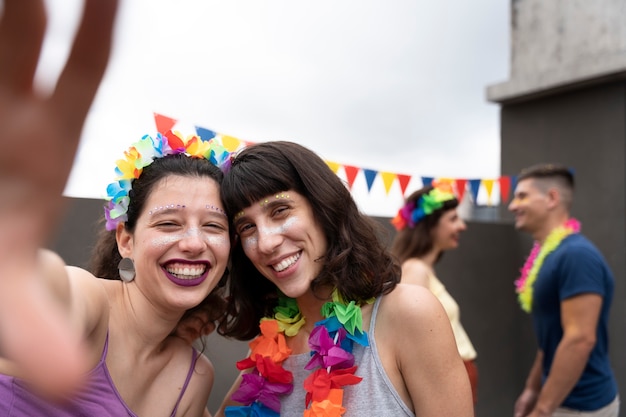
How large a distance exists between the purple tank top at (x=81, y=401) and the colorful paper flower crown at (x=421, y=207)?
9.11 ft

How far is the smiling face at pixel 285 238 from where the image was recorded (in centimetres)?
183

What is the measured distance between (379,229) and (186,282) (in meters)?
0.77

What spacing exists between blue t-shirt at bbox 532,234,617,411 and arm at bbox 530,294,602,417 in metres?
0.06

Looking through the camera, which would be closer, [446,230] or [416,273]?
[416,273]

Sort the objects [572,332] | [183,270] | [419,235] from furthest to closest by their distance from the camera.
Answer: [419,235]
[572,332]
[183,270]

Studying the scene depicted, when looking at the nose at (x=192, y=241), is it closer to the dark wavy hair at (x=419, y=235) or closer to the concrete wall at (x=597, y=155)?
the dark wavy hair at (x=419, y=235)

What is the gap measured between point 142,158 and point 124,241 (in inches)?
10.9

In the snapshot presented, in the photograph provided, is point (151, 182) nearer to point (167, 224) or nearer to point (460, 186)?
point (167, 224)

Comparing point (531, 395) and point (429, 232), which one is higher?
point (429, 232)

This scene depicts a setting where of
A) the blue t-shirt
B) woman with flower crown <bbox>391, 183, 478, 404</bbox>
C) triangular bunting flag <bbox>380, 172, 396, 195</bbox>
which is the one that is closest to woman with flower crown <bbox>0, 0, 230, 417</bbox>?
the blue t-shirt

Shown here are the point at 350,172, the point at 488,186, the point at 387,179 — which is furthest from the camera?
the point at 488,186

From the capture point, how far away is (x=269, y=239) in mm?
1802

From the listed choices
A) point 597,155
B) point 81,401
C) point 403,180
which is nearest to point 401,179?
point 403,180

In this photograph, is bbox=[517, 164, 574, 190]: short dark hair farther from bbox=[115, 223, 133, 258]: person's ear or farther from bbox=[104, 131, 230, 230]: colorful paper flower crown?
bbox=[115, 223, 133, 258]: person's ear
